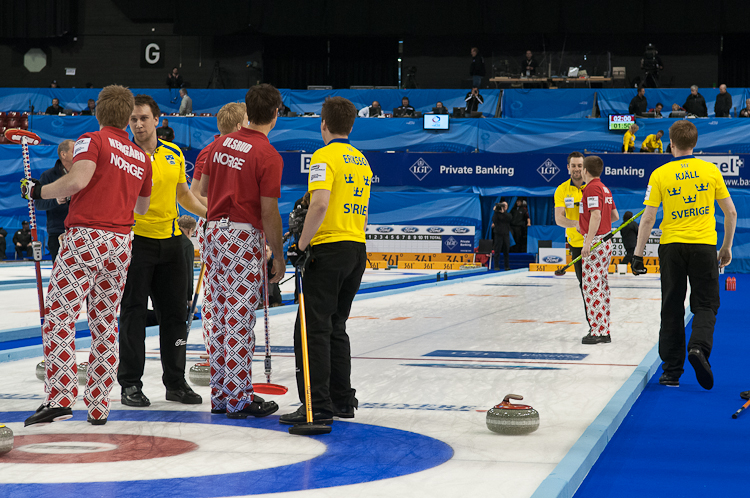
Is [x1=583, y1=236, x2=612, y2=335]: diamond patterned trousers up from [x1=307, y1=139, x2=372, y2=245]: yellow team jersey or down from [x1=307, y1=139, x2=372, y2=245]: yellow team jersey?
down

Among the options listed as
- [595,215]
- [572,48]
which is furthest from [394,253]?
[595,215]

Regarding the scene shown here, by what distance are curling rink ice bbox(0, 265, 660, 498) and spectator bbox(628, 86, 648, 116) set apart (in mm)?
19284

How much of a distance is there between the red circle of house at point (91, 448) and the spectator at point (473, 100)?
2468cm

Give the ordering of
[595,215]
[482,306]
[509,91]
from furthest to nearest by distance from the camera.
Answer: [509,91] < [482,306] < [595,215]

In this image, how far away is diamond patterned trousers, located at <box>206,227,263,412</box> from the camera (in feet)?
14.3

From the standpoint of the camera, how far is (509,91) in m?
27.9

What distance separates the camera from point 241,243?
4.35 metres

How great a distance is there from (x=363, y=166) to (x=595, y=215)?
3919 millimetres

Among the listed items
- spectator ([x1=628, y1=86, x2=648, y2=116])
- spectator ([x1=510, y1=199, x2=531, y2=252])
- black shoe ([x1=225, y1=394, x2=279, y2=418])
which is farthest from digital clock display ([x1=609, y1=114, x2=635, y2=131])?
black shoe ([x1=225, y1=394, x2=279, y2=418])

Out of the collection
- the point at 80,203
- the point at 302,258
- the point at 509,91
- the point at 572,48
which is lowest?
the point at 302,258

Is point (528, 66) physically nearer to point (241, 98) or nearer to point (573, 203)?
point (241, 98)

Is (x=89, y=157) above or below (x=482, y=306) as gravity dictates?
above

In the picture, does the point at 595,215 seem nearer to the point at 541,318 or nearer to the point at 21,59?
the point at 541,318

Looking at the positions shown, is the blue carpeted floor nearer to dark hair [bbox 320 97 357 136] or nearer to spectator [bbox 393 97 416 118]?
dark hair [bbox 320 97 357 136]
